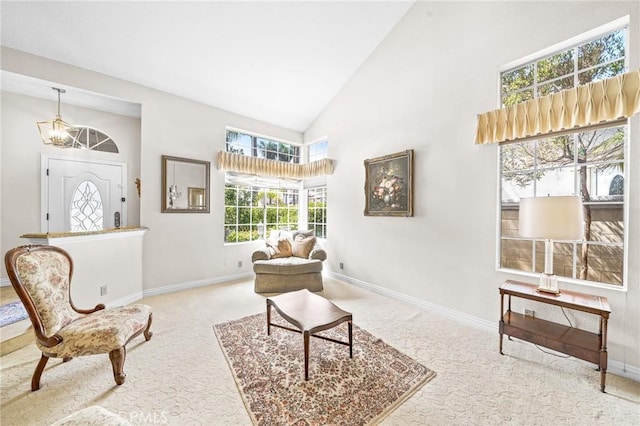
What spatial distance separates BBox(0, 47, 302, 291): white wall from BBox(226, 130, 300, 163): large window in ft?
0.73

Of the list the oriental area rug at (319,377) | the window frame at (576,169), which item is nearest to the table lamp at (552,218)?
the window frame at (576,169)

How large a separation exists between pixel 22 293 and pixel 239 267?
301cm

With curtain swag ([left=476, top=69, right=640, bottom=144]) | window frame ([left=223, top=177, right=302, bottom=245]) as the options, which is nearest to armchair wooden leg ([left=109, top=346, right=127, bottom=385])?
window frame ([left=223, top=177, right=302, bottom=245])

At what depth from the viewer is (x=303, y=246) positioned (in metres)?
4.27

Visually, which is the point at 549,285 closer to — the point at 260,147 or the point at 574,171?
the point at 574,171

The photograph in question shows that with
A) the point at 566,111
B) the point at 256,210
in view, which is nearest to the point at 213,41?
the point at 256,210

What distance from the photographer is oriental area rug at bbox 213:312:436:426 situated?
5.10 ft

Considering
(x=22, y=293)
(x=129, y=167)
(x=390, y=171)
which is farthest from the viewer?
(x=129, y=167)

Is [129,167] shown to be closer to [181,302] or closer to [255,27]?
[181,302]

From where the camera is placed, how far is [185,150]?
154 inches

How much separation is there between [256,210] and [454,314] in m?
3.76

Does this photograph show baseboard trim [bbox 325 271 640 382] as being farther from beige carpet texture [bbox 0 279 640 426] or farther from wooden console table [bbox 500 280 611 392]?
wooden console table [bbox 500 280 611 392]

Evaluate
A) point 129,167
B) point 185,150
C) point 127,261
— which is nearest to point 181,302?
point 127,261

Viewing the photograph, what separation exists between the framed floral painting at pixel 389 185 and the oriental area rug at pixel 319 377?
1.84 meters
